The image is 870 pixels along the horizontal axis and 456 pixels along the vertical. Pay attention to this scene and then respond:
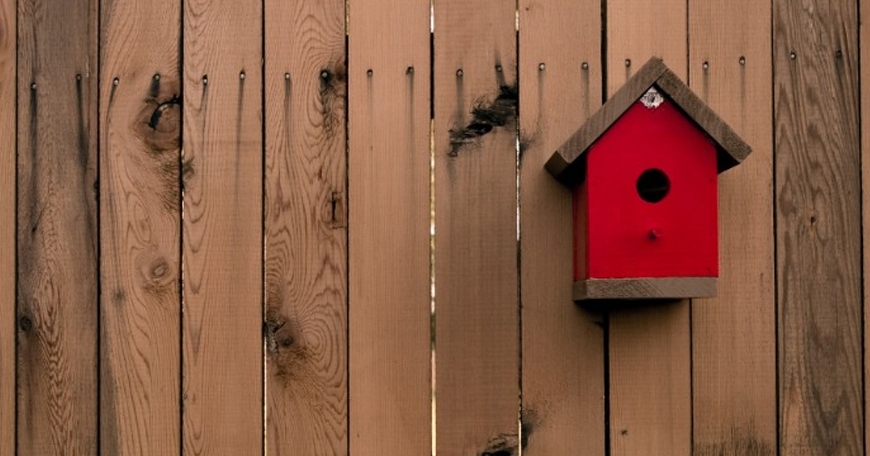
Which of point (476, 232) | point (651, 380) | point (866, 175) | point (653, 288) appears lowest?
point (651, 380)

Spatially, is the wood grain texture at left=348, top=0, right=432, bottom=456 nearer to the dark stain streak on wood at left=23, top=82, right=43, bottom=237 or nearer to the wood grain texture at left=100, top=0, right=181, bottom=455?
the wood grain texture at left=100, top=0, right=181, bottom=455

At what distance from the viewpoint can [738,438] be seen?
6.27ft

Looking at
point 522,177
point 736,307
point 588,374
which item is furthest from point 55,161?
point 736,307

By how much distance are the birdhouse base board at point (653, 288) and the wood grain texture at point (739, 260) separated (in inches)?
8.5

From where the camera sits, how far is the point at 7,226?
6.64 ft

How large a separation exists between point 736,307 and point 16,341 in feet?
4.72

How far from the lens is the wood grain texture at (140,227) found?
6.52 feet

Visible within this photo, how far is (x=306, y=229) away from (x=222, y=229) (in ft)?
0.56

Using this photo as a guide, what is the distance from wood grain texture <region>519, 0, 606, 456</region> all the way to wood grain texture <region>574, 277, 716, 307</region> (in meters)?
0.20

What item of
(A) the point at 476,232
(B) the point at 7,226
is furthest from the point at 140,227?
(A) the point at 476,232

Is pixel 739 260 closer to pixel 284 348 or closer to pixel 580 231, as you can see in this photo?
pixel 580 231

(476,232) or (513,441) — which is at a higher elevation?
(476,232)

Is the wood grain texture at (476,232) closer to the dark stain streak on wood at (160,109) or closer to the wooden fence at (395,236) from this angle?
the wooden fence at (395,236)

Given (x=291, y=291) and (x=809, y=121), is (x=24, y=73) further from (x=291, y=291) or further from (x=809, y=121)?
(x=809, y=121)
